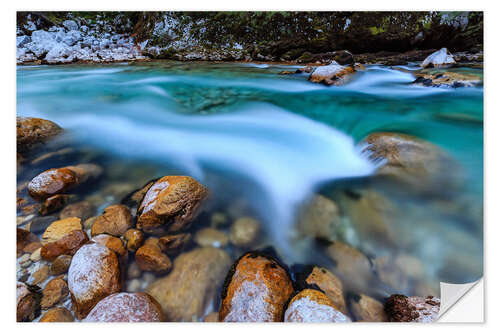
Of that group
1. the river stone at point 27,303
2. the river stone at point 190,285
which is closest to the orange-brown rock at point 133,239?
the river stone at point 190,285

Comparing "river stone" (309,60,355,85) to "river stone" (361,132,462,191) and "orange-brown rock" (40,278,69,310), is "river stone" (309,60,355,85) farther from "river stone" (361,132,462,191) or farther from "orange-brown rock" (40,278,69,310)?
"orange-brown rock" (40,278,69,310)

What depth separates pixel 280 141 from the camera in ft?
5.80

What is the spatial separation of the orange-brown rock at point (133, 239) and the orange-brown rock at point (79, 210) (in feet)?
1.14

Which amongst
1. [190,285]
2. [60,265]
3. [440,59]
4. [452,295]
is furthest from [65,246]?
[440,59]

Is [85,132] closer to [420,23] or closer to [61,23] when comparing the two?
[61,23]

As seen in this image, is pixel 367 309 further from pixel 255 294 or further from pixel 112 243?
Answer: pixel 112 243

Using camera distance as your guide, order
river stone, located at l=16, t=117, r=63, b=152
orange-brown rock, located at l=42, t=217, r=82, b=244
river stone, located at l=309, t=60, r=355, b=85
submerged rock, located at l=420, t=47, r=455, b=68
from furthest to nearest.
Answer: river stone, located at l=309, t=60, r=355, b=85 → submerged rock, located at l=420, t=47, r=455, b=68 → river stone, located at l=16, t=117, r=63, b=152 → orange-brown rock, located at l=42, t=217, r=82, b=244

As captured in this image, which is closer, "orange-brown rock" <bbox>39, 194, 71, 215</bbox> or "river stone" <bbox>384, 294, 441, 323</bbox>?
"river stone" <bbox>384, 294, 441, 323</bbox>

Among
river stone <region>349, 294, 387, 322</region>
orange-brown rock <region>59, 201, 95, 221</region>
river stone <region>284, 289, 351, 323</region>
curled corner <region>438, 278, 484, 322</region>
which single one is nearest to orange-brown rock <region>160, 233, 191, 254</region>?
orange-brown rock <region>59, 201, 95, 221</region>

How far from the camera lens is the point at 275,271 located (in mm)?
1129

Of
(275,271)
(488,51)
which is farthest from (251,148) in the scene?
(488,51)

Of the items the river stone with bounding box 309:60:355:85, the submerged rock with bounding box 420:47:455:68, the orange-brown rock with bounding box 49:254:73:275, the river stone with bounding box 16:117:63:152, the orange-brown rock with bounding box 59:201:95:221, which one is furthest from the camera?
the river stone with bounding box 309:60:355:85

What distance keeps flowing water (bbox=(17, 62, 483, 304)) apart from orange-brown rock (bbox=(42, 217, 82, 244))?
0.68 ft

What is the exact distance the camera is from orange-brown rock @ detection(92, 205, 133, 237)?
1.29 meters
